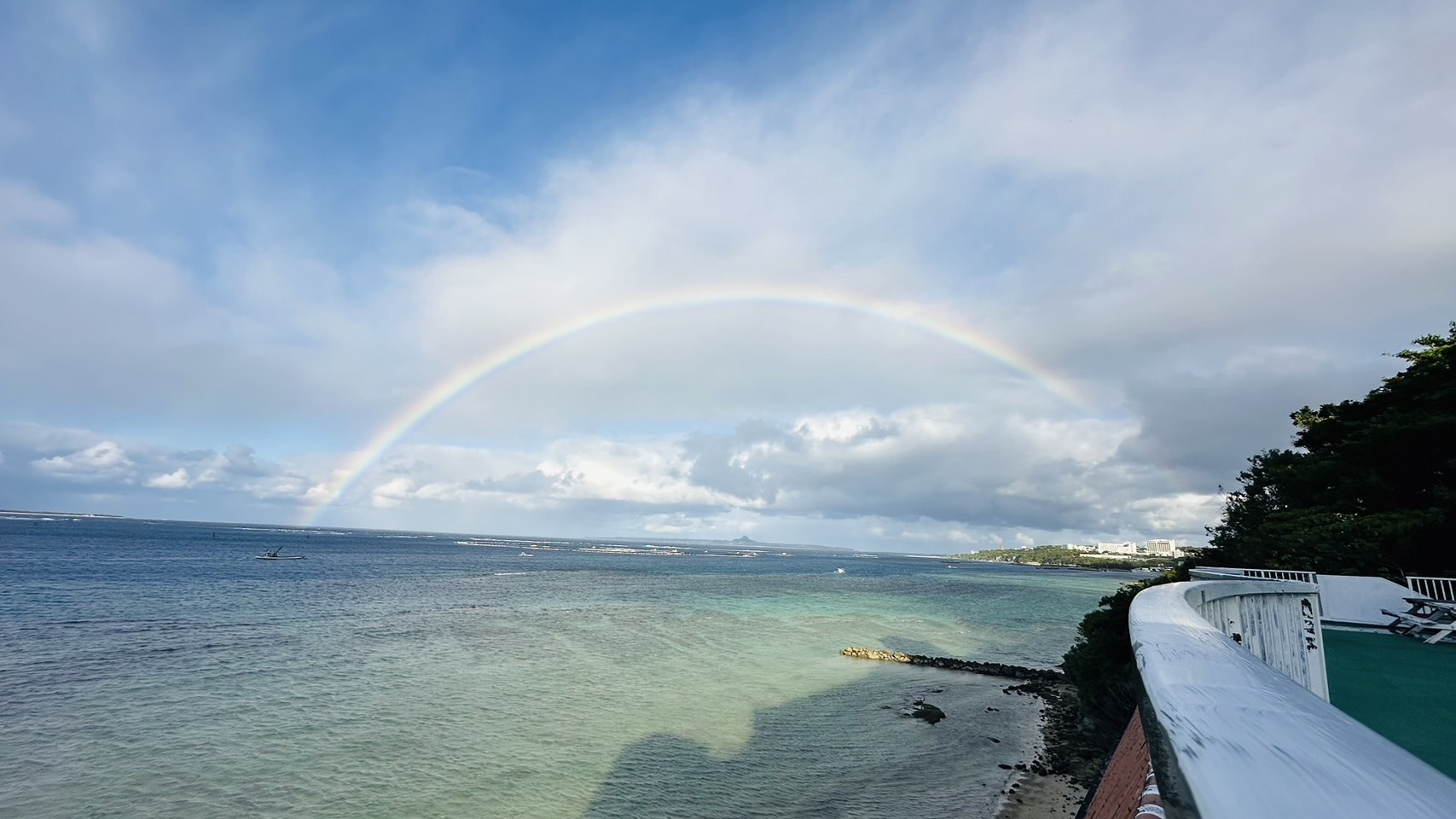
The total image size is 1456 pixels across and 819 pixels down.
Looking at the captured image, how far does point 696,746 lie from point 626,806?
13.0 feet

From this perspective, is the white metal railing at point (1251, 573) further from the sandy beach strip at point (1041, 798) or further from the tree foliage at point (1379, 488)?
the sandy beach strip at point (1041, 798)

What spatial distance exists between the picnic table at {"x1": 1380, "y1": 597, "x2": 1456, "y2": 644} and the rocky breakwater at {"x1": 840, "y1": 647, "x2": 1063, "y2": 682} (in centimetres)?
1997

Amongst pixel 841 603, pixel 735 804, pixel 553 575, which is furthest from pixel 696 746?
pixel 553 575

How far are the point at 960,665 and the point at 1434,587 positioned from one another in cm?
2037

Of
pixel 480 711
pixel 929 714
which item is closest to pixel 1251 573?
pixel 929 714

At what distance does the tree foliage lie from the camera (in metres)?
17.6

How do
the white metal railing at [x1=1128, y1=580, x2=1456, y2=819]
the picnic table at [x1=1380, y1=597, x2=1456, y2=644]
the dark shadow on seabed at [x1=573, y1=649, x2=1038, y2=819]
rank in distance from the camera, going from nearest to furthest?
the white metal railing at [x1=1128, y1=580, x2=1456, y2=819] < the picnic table at [x1=1380, y1=597, x2=1456, y2=644] < the dark shadow on seabed at [x1=573, y1=649, x2=1038, y2=819]

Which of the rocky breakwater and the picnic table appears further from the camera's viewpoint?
the rocky breakwater

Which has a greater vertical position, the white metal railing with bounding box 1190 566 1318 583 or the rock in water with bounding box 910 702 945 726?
the white metal railing with bounding box 1190 566 1318 583

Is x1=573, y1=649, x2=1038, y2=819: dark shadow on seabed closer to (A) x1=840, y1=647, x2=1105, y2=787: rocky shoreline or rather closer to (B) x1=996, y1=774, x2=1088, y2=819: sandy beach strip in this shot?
(B) x1=996, y1=774, x2=1088, y2=819: sandy beach strip

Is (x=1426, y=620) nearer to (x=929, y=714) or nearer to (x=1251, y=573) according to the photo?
(x=1251, y=573)

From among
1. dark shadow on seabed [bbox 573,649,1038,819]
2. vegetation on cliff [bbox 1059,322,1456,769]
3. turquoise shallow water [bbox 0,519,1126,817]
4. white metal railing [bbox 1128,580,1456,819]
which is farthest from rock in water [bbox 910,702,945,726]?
white metal railing [bbox 1128,580,1456,819]

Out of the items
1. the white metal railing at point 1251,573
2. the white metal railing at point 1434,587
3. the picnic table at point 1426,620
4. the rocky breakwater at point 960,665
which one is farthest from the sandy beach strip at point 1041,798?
the rocky breakwater at point 960,665

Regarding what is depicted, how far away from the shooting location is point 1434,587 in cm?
1145
